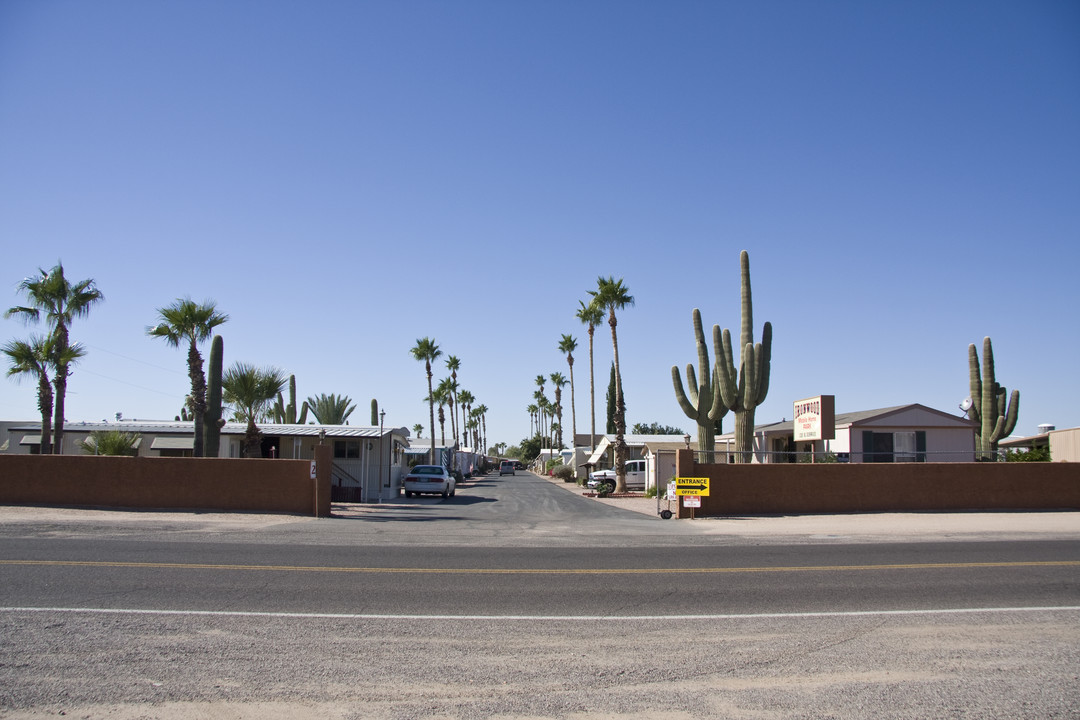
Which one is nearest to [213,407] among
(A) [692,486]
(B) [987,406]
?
(A) [692,486]

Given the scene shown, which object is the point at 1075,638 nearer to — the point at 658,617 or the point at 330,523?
the point at 658,617

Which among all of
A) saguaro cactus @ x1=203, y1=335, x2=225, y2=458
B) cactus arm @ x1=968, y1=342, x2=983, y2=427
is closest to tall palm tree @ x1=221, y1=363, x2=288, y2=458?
saguaro cactus @ x1=203, y1=335, x2=225, y2=458

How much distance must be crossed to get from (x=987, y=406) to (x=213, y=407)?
32529 millimetres

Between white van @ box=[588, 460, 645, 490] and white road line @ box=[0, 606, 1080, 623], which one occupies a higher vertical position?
white road line @ box=[0, 606, 1080, 623]

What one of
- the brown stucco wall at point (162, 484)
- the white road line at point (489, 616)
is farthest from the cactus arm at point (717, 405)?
the white road line at point (489, 616)

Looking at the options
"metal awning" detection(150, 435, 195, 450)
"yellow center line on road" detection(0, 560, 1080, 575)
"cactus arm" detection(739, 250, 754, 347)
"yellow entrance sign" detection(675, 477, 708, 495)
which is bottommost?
"yellow center line on road" detection(0, 560, 1080, 575)

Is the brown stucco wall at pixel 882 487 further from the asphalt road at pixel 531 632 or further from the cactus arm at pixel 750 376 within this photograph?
the asphalt road at pixel 531 632

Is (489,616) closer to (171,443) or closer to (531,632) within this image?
(531,632)

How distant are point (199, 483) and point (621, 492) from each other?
2225cm

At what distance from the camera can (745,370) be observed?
2848cm

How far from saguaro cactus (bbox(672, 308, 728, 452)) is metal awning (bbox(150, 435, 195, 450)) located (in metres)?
21.6

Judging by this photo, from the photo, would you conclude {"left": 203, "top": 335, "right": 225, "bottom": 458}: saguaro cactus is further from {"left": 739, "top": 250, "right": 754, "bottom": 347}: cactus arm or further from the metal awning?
{"left": 739, "top": 250, "right": 754, "bottom": 347}: cactus arm

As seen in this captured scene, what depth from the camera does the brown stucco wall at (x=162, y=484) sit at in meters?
22.8

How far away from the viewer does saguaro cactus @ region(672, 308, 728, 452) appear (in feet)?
103
